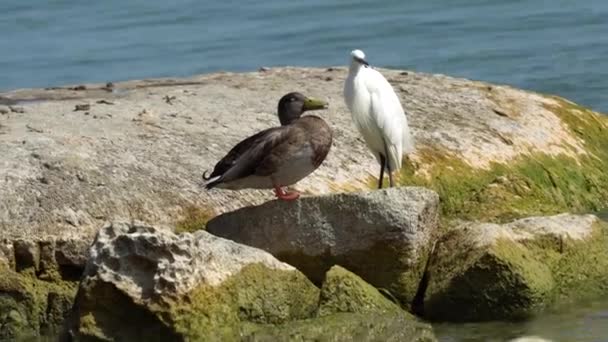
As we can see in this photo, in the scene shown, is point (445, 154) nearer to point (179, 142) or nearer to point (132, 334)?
point (179, 142)

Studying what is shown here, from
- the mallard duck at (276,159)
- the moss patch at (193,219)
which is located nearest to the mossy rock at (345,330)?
the mallard duck at (276,159)

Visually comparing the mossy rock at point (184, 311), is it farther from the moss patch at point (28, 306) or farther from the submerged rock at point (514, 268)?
the submerged rock at point (514, 268)

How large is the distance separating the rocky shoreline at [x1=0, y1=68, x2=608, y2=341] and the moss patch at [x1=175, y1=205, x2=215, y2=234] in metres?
0.01

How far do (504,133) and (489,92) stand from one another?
1.03 m

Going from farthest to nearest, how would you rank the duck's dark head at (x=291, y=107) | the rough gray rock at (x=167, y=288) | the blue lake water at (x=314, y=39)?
the blue lake water at (x=314, y=39) < the duck's dark head at (x=291, y=107) < the rough gray rock at (x=167, y=288)

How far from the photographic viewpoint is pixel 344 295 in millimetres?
11227

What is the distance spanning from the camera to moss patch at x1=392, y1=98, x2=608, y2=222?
45.8 feet

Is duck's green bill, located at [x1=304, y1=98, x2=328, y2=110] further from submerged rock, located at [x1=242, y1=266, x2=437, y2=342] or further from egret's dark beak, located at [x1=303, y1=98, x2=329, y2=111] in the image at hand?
submerged rock, located at [x1=242, y1=266, x2=437, y2=342]

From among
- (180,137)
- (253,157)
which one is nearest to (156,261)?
(253,157)

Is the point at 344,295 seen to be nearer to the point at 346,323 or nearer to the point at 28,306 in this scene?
the point at 346,323

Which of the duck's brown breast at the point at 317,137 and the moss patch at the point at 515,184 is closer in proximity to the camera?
the duck's brown breast at the point at 317,137

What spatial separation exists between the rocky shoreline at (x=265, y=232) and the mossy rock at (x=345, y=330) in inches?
0.6

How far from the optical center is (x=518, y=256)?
38.1 feet

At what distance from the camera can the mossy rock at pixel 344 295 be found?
11219 millimetres
